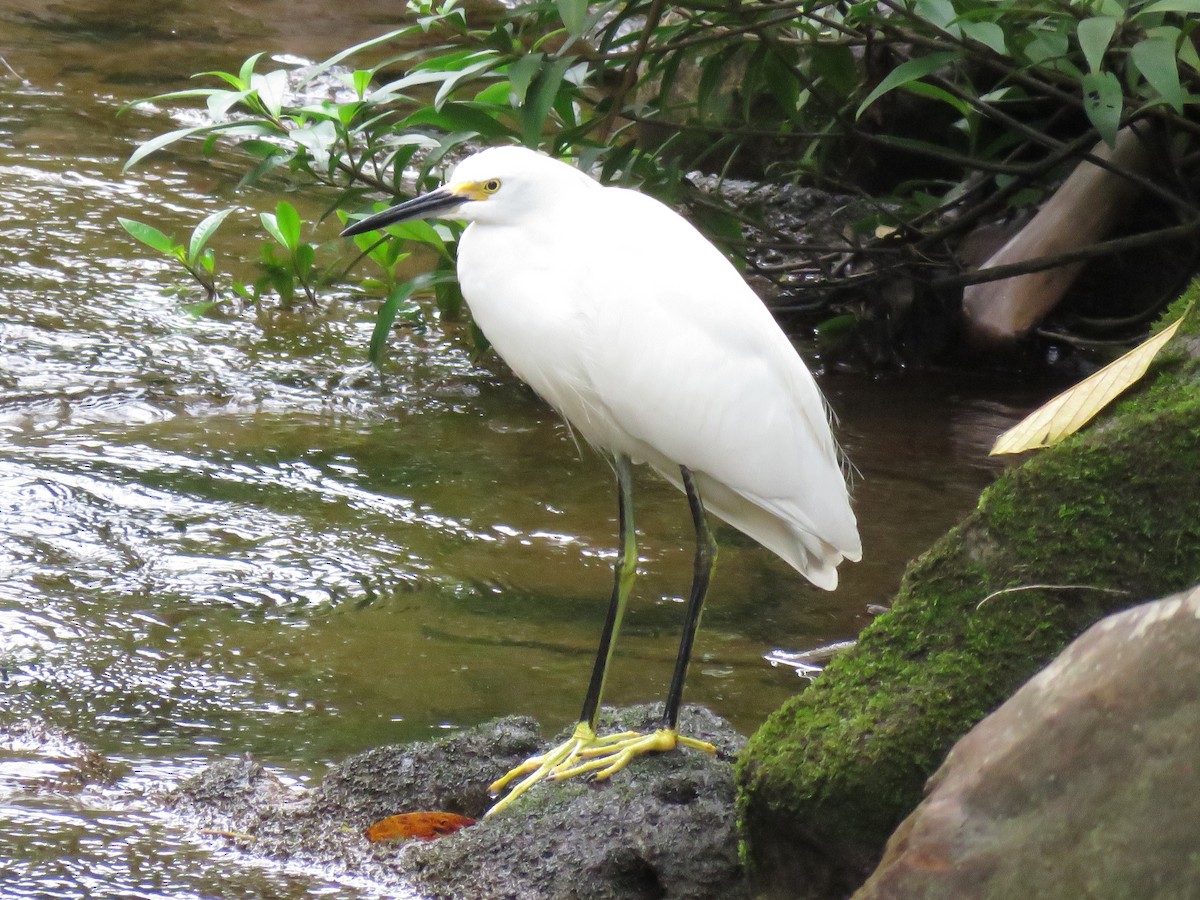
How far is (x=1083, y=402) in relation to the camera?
2.39 meters

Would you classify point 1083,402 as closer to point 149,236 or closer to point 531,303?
point 531,303

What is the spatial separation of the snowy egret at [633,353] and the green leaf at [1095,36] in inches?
38.6

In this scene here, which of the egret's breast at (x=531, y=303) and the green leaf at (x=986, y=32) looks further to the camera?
the green leaf at (x=986, y=32)

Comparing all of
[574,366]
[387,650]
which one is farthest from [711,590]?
[574,366]

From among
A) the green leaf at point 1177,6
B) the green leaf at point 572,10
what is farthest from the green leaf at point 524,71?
the green leaf at point 1177,6

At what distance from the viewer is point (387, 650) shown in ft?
12.1

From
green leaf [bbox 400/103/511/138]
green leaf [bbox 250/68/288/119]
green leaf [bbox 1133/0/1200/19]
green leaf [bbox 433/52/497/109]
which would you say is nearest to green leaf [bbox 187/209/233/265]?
green leaf [bbox 250/68/288/119]

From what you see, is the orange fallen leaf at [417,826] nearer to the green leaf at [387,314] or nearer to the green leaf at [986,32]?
the green leaf at [986,32]

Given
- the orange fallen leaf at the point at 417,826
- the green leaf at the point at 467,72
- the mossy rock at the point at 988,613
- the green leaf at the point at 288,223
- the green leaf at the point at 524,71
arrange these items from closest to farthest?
1. the mossy rock at the point at 988,613
2. the orange fallen leaf at the point at 417,826
3. the green leaf at the point at 524,71
4. the green leaf at the point at 467,72
5. the green leaf at the point at 288,223

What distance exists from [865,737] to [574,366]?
1027mm

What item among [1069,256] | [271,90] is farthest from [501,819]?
[1069,256]

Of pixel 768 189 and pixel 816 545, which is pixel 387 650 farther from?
pixel 768 189

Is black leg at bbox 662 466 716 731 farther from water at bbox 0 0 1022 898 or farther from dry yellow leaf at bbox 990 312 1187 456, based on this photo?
dry yellow leaf at bbox 990 312 1187 456

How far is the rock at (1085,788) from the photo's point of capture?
1.67 meters
